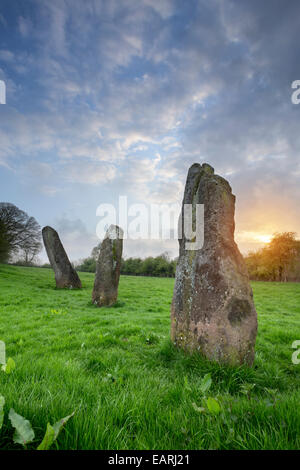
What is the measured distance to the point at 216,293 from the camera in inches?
146

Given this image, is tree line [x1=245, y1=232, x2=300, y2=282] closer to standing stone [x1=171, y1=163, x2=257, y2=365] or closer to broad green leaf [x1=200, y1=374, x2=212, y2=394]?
standing stone [x1=171, y1=163, x2=257, y2=365]

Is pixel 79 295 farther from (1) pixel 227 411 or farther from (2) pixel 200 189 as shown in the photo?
(1) pixel 227 411

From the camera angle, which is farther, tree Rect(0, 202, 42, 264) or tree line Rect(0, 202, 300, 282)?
tree line Rect(0, 202, 300, 282)

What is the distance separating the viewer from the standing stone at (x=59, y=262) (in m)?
16.2

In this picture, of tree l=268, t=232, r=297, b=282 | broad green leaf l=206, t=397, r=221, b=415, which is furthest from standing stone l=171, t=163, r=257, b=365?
tree l=268, t=232, r=297, b=282

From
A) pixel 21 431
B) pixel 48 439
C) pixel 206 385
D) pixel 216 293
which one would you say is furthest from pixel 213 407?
pixel 216 293

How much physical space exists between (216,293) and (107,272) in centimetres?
797

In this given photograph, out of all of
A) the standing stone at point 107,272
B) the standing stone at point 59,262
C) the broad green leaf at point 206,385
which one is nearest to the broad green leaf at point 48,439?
the broad green leaf at point 206,385

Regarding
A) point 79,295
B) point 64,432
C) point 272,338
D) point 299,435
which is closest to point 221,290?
point 299,435

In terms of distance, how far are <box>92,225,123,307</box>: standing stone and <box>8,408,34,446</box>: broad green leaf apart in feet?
30.8

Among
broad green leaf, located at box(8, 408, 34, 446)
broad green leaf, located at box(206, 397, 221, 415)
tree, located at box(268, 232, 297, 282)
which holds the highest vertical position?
tree, located at box(268, 232, 297, 282)

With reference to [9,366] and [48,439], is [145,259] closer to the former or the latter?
[9,366]

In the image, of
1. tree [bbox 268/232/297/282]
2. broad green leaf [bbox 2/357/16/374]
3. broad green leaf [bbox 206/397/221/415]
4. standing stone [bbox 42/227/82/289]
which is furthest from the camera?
tree [bbox 268/232/297/282]

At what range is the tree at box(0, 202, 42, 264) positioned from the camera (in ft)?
97.6
